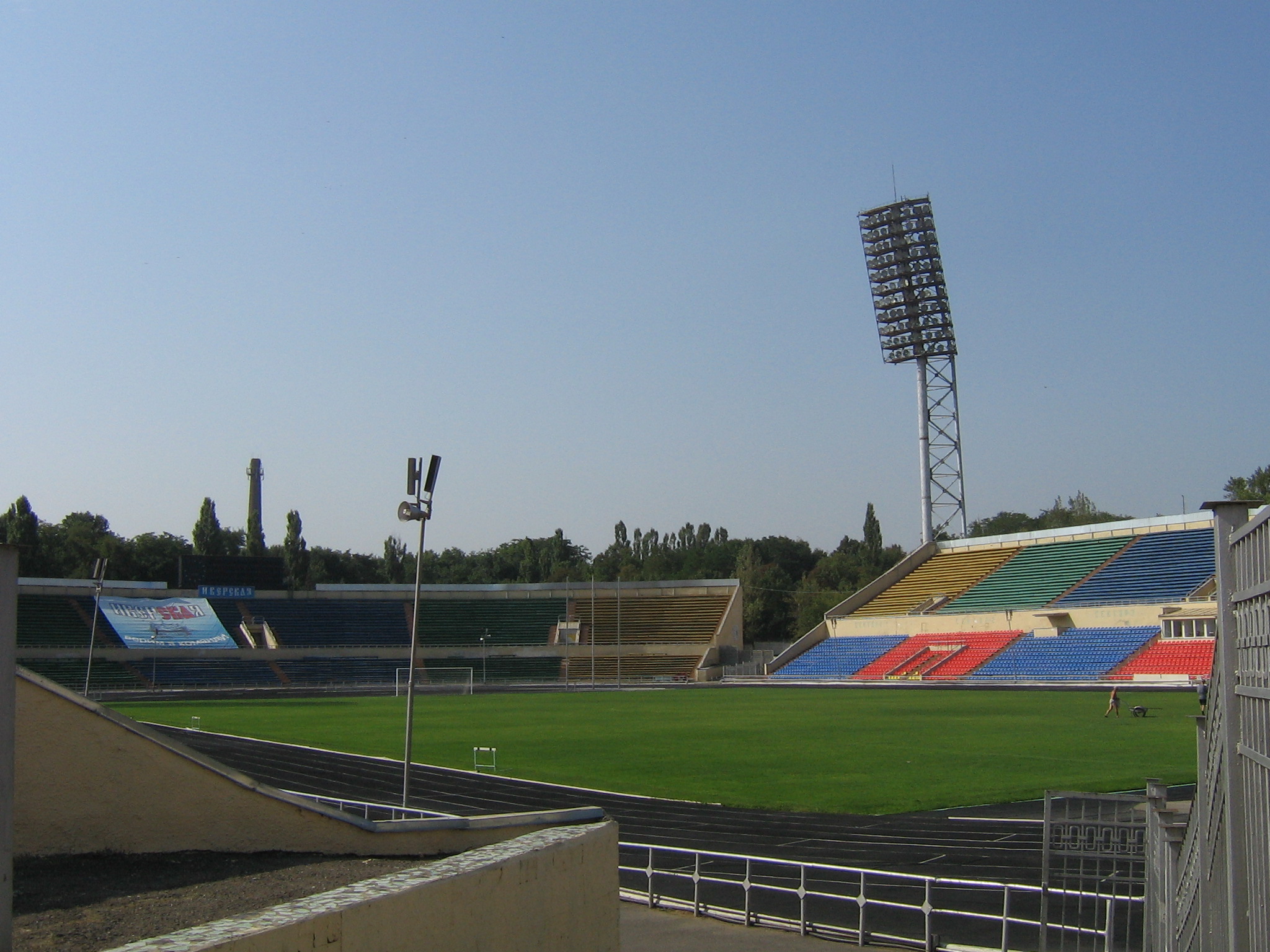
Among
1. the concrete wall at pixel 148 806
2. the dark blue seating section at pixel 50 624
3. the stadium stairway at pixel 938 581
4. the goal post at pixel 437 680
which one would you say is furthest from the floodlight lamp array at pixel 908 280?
the concrete wall at pixel 148 806

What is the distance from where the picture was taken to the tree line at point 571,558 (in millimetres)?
93125

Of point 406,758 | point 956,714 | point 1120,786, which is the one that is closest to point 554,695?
point 956,714

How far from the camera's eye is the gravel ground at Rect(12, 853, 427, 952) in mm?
5812

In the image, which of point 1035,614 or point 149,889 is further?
point 1035,614

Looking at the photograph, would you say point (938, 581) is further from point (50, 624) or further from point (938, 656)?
point (50, 624)

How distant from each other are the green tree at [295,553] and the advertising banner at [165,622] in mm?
16950

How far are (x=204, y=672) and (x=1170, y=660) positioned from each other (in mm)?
54652

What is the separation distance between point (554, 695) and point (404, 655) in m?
21.5

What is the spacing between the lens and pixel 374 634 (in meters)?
82.9

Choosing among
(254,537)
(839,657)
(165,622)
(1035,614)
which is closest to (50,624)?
(165,622)

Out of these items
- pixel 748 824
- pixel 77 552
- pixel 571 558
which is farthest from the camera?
pixel 571 558

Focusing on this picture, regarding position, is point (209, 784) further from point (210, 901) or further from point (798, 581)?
point (798, 581)

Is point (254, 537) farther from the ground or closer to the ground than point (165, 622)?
farther from the ground

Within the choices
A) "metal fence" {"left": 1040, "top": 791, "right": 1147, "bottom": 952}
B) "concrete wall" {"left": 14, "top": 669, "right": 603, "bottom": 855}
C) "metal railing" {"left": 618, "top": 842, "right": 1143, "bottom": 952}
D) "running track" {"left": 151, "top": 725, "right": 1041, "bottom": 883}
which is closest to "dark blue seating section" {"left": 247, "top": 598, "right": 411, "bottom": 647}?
"running track" {"left": 151, "top": 725, "right": 1041, "bottom": 883}
